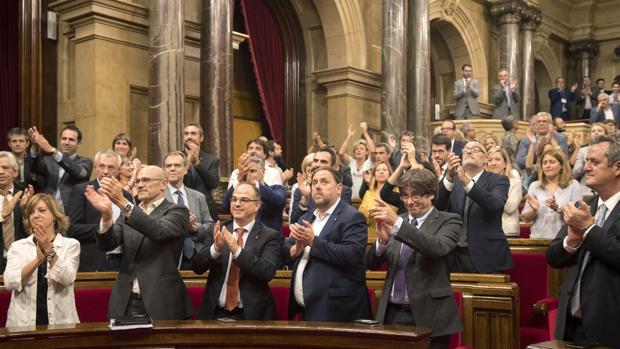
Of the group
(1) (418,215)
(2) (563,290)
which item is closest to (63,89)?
(1) (418,215)

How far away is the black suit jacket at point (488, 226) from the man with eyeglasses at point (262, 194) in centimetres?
108

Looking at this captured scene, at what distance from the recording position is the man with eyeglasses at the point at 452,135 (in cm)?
706

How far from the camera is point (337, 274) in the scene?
3172mm

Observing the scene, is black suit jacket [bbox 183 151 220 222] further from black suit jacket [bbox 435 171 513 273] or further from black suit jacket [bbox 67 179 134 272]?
black suit jacket [bbox 435 171 513 273]

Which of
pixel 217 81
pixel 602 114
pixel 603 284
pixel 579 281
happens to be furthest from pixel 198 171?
pixel 602 114

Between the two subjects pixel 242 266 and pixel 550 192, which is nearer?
pixel 242 266

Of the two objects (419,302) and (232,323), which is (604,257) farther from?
(232,323)

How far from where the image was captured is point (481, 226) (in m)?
4.05

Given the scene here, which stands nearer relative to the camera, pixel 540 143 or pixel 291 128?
pixel 540 143

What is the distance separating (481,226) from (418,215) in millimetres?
1086

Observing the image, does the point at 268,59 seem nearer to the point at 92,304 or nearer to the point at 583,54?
the point at 92,304

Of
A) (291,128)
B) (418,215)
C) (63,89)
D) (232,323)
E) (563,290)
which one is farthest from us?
(291,128)

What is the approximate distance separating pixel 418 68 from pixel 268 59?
231 cm

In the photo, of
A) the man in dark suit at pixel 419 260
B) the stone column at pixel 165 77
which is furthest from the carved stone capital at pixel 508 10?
the man in dark suit at pixel 419 260
